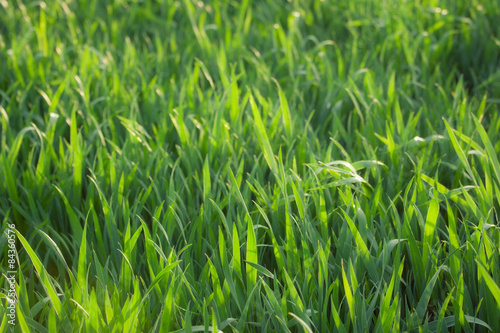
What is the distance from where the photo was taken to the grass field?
930 millimetres

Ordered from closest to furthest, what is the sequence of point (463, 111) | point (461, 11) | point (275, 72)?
point (463, 111) < point (275, 72) < point (461, 11)

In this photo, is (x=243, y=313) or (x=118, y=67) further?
(x=118, y=67)

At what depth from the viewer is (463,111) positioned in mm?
1484

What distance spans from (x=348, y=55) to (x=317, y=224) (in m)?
1.22

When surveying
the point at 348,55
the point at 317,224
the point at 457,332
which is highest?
the point at 348,55

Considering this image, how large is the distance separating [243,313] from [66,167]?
0.75m

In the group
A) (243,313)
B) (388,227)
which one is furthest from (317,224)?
(243,313)

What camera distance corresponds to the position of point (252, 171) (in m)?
1.24

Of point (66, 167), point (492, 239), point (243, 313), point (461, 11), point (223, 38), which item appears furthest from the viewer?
point (461, 11)

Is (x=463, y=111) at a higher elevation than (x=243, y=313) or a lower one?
higher

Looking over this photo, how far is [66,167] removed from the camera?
4.43 ft

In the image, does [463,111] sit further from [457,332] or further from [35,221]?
[35,221]

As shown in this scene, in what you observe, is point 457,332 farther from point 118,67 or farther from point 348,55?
point 118,67

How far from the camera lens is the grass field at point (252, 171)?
0.93 meters
